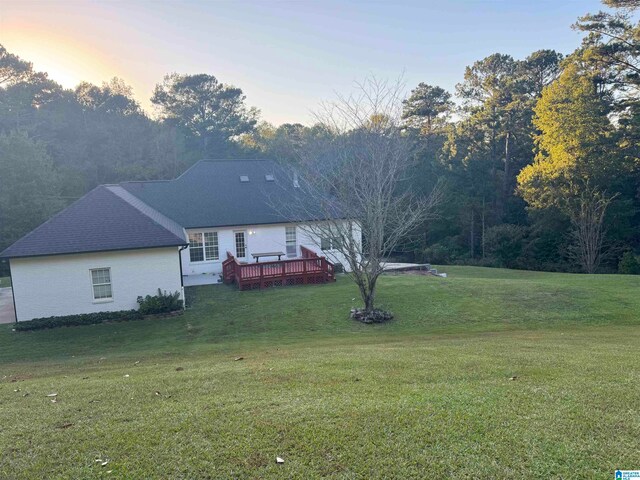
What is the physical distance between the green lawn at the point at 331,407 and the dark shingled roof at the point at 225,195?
11.0 metres

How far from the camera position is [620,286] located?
16.2 metres

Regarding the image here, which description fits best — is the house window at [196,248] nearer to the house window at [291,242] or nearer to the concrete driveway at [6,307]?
the house window at [291,242]

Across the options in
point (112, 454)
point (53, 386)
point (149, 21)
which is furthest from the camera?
point (149, 21)

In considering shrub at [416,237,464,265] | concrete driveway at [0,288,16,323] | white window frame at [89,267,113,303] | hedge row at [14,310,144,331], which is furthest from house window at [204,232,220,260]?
shrub at [416,237,464,265]

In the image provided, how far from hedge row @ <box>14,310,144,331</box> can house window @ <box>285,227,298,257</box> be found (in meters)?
9.64

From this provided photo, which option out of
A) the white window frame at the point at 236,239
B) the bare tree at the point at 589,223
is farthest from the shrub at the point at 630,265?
the white window frame at the point at 236,239

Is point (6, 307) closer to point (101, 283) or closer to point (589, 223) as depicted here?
point (101, 283)

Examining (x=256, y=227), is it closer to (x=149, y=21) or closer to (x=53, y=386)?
(x=149, y=21)

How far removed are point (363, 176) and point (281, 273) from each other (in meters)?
6.54

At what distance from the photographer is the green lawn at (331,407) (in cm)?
389

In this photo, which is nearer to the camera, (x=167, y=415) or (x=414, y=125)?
(x=167, y=415)

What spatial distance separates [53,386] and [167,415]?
3202mm

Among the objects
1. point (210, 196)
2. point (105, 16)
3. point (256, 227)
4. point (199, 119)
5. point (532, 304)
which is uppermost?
point (199, 119)

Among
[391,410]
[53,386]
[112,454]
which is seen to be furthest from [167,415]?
[53,386]
